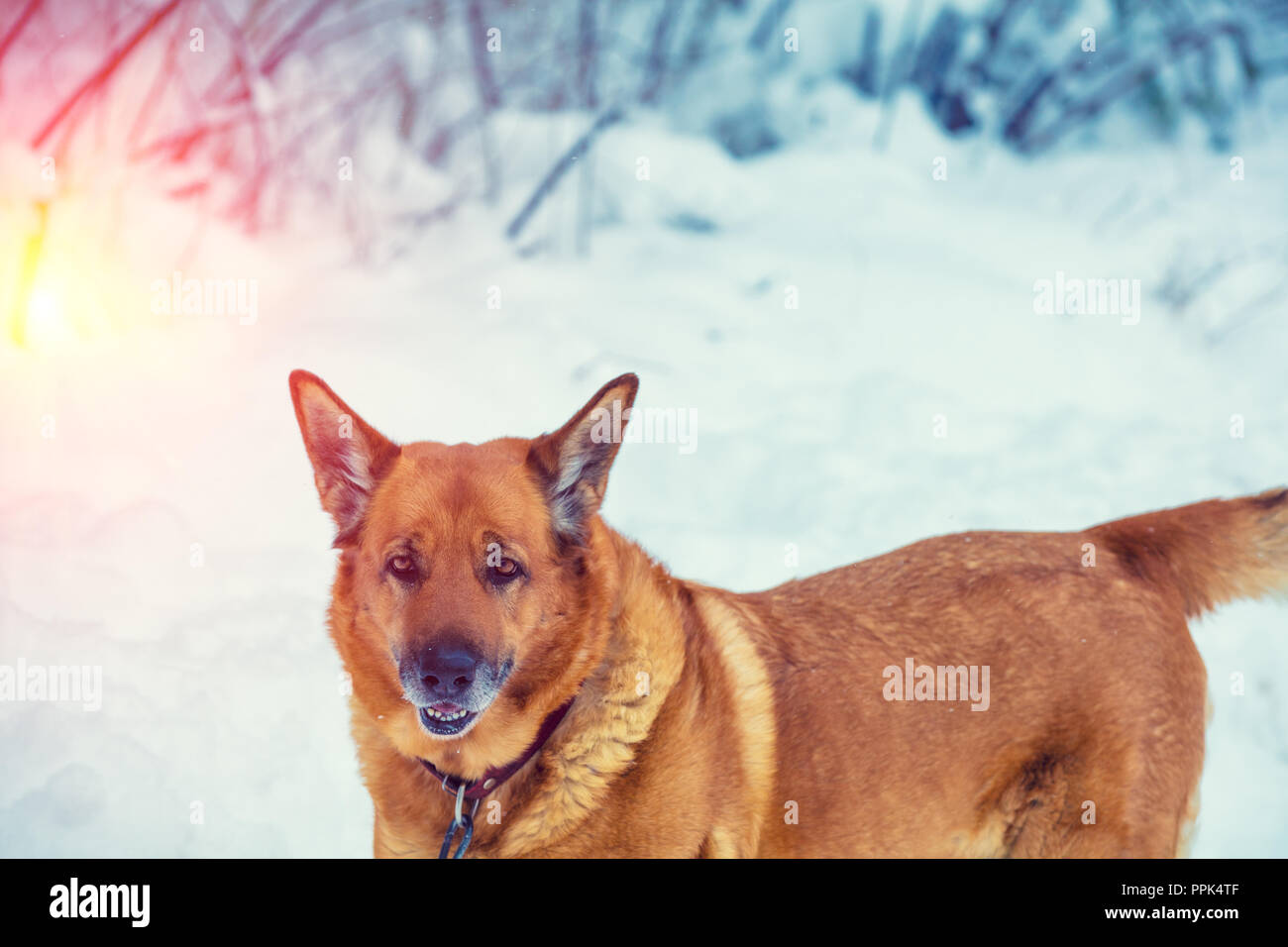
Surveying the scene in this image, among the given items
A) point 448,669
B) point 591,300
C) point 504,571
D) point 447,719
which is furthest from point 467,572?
point 591,300

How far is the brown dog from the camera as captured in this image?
109 inches

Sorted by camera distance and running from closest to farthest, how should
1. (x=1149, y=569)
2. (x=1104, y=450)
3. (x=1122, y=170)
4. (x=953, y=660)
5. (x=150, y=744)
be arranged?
1. (x=953, y=660)
2. (x=1149, y=569)
3. (x=150, y=744)
4. (x=1104, y=450)
5. (x=1122, y=170)

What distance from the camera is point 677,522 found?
5340mm

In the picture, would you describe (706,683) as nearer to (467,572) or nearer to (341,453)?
(467,572)

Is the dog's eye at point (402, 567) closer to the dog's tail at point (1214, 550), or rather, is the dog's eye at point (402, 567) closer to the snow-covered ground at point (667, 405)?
the snow-covered ground at point (667, 405)

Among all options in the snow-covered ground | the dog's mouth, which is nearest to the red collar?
the dog's mouth

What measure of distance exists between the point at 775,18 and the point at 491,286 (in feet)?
10.5

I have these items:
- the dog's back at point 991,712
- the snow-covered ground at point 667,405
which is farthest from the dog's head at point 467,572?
the snow-covered ground at point 667,405

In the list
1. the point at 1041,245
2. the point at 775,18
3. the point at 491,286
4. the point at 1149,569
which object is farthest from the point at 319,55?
the point at 1149,569

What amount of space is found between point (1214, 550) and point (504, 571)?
96.6 inches

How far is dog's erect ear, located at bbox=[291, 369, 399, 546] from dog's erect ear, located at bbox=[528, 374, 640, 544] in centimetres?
50

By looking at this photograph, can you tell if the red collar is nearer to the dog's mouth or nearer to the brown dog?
the brown dog

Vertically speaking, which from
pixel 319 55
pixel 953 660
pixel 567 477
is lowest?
pixel 953 660
